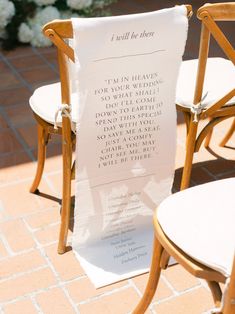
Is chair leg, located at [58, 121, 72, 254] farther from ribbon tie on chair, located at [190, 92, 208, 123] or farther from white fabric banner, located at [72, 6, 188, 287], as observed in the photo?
ribbon tie on chair, located at [190, 92, 208, 123]

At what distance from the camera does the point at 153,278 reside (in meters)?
1.88

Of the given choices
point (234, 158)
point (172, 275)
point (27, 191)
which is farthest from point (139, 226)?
point (234, 158)

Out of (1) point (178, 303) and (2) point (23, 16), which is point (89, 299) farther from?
(2) point (23, 16)

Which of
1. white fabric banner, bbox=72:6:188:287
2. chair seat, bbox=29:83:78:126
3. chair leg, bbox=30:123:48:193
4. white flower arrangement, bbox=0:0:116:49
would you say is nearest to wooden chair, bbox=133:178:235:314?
white fabric banner, bbox=72:6:188:287

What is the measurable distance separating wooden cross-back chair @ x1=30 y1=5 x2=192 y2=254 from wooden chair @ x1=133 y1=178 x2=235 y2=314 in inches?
22.5

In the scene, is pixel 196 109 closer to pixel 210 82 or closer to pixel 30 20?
pixel 210 82

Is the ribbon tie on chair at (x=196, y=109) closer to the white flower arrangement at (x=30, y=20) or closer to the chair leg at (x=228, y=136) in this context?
the chair leg at (x=228, y=136)

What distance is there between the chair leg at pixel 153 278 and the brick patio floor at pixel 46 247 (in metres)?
0.14

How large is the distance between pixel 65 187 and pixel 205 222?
75 centimetres

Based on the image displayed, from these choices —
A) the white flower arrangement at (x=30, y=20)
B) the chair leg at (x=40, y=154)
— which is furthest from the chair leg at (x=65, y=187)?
the white flower arrangement at (x=30, y=20)

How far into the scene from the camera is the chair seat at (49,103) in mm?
2324

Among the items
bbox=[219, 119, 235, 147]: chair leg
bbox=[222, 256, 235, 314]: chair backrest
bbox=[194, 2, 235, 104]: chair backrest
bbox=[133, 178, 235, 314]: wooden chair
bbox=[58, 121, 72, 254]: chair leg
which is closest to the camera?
bbox=[222, 256, 235, 314]: chair backrest

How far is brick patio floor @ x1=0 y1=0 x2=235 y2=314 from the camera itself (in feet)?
7.05

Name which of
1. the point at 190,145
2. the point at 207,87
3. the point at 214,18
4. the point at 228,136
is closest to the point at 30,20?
the point at 228,136
